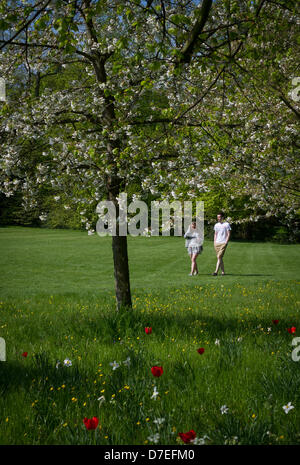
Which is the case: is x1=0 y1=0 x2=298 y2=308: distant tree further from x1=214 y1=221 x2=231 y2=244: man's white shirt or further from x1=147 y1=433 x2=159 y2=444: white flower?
x1=214 y1=221 x2=231 y2=244: man's white shirt

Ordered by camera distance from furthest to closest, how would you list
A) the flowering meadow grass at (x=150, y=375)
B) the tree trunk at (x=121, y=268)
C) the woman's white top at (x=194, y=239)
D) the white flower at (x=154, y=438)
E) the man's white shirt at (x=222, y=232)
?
the woman's white top at (x=194, y=239) < the man's white shirt at (x=222, y=232) < the tree trunk at (x=121, y=268) < the flowering meadow grass at (x=150, y=375) < the white flower at (x=154, y=438)

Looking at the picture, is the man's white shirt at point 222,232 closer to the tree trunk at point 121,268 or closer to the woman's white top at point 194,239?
the woman's white top at point 194,239

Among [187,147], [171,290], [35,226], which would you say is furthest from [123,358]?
[35,226]

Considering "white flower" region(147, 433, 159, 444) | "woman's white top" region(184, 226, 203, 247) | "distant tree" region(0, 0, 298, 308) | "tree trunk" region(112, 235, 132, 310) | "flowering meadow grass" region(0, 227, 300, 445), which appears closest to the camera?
"white flower" region(147, 433, 159, 444)

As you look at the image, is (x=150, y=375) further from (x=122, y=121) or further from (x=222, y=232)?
(x=222, y=232)

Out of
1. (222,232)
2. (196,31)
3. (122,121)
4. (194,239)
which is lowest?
(194,239)

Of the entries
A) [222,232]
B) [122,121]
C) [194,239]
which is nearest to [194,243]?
[194,239]

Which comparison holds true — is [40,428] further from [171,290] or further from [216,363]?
[171,290]

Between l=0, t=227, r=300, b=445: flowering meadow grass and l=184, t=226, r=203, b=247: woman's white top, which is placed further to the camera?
l=184, t=226, r=203, b=247: woman's white top

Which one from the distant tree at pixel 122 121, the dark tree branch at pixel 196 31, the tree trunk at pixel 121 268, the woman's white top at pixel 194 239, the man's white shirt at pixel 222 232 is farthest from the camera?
the woman's white top at pixel 194 239

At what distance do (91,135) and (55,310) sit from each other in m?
3.42

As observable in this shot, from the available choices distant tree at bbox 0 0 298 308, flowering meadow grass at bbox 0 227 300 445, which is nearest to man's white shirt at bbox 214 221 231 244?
flowering meadow grass at bbox 0 227 300 445

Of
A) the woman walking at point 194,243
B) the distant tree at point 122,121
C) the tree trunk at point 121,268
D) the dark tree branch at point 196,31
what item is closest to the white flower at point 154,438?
the dark tree branch at point 196,31

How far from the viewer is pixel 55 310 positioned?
712 centimetres
